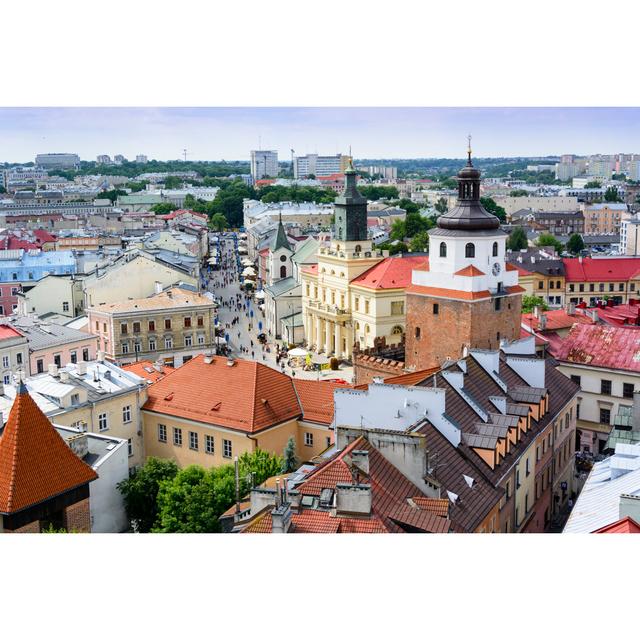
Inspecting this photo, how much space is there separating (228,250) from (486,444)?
78815mm

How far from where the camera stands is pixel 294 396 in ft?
77.5

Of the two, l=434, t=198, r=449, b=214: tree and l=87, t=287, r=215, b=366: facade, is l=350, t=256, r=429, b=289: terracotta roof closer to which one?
l=87, t=287, r=215, b=366: facade

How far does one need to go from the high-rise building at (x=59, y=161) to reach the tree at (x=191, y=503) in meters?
158

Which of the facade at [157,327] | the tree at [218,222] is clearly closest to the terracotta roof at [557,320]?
the facade at [157,327]

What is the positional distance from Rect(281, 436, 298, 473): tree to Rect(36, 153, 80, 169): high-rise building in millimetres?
156370

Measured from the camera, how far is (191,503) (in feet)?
59.1

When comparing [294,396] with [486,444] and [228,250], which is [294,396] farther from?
[228,250]

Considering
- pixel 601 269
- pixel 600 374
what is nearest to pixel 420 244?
pixel 601 269

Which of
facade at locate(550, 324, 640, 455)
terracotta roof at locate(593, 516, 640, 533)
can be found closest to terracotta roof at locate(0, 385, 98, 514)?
terracotta roof at locate(593, 516, 640, 533)

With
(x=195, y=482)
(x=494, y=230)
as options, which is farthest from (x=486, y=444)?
(x=494, y=230)

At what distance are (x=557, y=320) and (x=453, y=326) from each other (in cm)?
776

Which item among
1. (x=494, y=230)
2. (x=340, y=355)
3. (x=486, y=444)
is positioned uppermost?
(x=494, y=230)

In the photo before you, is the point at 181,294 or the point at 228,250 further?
the point at 228,250

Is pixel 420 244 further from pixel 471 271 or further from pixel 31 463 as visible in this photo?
pixel 31 463
